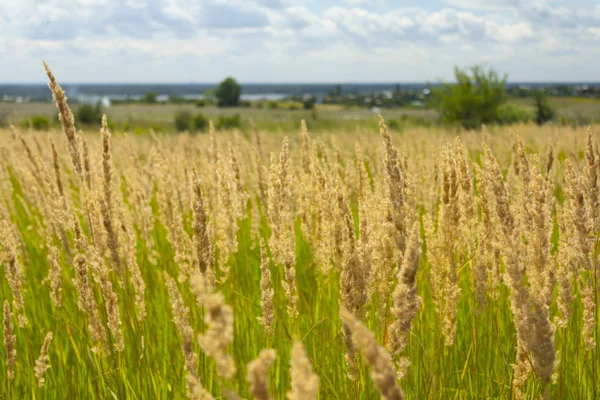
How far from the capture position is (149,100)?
376 ft

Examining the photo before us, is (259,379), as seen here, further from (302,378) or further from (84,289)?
(84,289)

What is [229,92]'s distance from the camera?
10538 cm

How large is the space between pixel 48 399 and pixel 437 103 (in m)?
32.9

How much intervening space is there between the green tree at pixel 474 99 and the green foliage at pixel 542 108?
17.8ft

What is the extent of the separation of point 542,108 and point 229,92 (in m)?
76.6

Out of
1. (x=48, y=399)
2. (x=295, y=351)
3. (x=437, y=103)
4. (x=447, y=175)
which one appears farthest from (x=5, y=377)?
(x=437, y=103)

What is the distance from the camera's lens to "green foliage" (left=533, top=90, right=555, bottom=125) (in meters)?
35.4

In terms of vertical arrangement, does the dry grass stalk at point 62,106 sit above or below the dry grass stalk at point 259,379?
above

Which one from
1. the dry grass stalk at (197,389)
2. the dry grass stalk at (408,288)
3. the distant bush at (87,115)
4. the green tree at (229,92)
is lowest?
the dry grass stalk at (197,389)

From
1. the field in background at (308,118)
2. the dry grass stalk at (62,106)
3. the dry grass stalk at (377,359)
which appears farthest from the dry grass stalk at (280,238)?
the field in background at (308,118)

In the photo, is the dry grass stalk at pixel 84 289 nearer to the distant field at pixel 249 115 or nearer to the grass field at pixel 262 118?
the grass field at pixel 262 118

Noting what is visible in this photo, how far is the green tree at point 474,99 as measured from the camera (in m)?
30.2

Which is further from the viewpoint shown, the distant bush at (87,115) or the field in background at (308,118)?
the distant bush at (87,115)

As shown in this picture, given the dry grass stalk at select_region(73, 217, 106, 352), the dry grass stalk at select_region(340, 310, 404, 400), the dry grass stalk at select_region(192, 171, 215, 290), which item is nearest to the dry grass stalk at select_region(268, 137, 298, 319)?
the dry grass stalk at select_region(192, 171, 215, 290)
